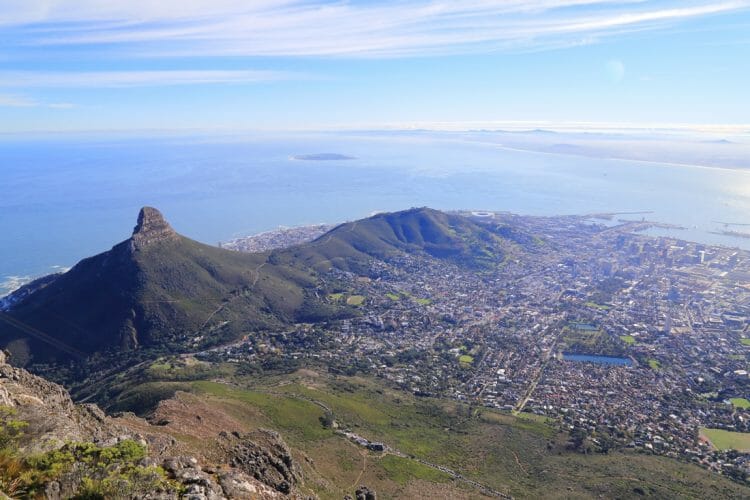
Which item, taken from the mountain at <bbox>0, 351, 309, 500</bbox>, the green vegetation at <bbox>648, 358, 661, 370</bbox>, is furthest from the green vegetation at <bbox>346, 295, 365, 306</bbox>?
the mountain at <bbox>0, 351, 309, 500</bbox>

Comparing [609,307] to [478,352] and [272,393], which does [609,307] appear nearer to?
[478,352]

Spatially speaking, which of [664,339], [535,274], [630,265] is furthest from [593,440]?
[630,265]

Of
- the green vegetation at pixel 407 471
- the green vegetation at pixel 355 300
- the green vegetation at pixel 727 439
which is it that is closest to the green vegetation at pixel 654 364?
the green vegetation at pixel 727 439

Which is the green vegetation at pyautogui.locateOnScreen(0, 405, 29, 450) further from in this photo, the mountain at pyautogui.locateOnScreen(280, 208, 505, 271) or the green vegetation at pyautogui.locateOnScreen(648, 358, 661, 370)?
the mountain at pyautogui.locateOnScreen(280, 208, 505, 271)

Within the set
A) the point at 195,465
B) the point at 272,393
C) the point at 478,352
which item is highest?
the point at 195,465

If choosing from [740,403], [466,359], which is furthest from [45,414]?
[740,403]

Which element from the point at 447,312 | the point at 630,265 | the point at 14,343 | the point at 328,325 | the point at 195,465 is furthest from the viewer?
the point at 630,265

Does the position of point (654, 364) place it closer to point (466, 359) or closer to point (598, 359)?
point (598, 359)
